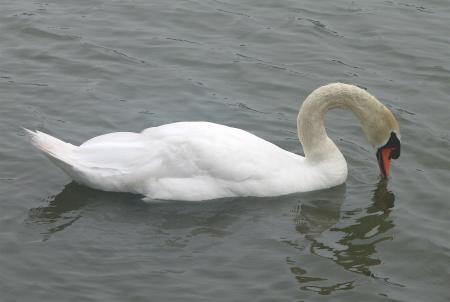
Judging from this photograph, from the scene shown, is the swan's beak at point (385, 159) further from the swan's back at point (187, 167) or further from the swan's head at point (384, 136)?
the swan's back at point (187, 167)

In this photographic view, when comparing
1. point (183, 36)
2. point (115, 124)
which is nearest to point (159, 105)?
point (115, 124)

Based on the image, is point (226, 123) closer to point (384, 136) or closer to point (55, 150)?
point (384, 136)

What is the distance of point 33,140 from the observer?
9.98 m

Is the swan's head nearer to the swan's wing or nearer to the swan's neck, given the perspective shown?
the swan's neck

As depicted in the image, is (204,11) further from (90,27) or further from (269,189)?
(269,189)

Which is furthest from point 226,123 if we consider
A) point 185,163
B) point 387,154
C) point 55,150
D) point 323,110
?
point 55,150

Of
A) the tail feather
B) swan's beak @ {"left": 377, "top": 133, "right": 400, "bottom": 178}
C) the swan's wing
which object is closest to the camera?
the tail feather

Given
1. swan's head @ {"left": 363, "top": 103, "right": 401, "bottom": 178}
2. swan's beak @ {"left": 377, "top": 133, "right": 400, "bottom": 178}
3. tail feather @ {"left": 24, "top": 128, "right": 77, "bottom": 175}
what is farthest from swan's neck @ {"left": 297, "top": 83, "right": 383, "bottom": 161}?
tail feather @ {"left": 24, "top": 128, "right": 77, "bottom": 175}

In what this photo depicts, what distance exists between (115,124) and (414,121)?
3.64m

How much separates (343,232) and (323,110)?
152 cm

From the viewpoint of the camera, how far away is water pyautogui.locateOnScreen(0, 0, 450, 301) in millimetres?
8789

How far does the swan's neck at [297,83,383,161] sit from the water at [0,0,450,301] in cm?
47

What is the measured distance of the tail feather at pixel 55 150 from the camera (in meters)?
9.95

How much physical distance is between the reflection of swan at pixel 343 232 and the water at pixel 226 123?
0.06 feet
